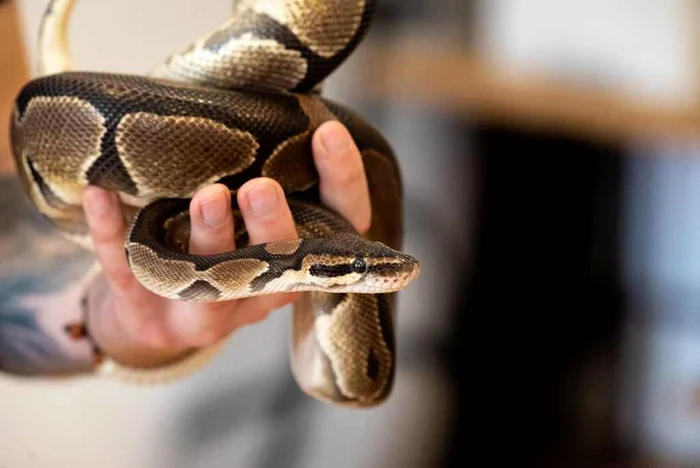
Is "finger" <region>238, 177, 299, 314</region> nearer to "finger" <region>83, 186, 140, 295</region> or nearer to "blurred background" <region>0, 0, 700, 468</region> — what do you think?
"finger" <region>83, 186, 140, 295</region>

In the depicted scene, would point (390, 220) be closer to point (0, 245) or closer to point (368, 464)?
point (0, 245)

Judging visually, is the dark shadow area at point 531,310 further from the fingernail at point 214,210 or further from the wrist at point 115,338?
the fingernail at point 214,210

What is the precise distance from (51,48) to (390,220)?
484 mm

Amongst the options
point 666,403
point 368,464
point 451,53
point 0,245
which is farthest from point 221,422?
point 666,403

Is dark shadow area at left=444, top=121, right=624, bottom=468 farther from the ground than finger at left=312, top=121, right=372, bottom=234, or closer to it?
closer to it

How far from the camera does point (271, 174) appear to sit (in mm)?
777

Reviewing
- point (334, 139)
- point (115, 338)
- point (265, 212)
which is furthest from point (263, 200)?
point (115, 338)

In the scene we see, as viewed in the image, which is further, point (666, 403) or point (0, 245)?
point (666, 403)

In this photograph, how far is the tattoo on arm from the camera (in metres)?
1.14

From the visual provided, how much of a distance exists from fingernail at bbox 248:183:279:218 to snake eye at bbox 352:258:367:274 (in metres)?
0.10

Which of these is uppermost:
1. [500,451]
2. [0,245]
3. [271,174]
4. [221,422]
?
[271,174]

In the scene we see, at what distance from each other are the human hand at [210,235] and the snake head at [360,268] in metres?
0.06

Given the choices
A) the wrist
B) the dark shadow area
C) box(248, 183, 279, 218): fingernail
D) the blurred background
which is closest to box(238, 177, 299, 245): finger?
box(248, 183, 279, 218): fingernail

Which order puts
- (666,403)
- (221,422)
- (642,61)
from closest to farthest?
(221,422) < (666,403) < (642,61)
